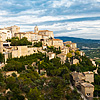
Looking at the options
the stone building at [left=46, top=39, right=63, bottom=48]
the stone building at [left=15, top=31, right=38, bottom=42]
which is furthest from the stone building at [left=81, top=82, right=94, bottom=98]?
the stone building at [left=15, top=31, right=38, bottom=42]

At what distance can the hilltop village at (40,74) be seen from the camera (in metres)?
19.2

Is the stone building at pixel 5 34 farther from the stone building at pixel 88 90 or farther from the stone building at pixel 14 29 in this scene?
the stone building at pixel 88 90

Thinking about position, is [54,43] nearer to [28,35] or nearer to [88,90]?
[28,35]

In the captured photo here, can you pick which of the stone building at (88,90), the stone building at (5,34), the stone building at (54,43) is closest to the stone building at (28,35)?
the stone building at (5,34)

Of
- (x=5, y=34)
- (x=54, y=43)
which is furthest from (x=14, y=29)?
(x=54, y=43)

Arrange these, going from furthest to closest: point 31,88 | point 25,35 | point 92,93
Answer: point 25,35 → point 92,93 → point 31,88

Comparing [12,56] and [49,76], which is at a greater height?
[12,56]

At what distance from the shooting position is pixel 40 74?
25125 millimetres

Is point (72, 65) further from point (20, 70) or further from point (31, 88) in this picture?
point (31, 88)

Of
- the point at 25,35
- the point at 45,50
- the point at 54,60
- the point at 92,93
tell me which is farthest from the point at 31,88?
the point at 25,35

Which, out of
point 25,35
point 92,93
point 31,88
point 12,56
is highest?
point 25,35

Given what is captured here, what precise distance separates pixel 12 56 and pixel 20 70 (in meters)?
4.03

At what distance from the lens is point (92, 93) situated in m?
22.0

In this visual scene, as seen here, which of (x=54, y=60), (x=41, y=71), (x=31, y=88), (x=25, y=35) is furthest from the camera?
(x=25, y=35)
